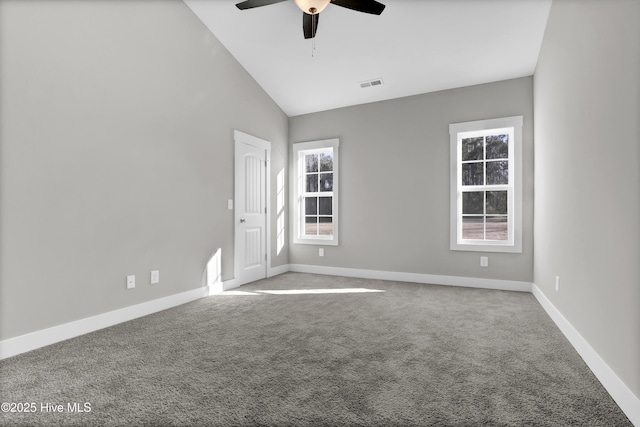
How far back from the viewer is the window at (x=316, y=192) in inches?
218

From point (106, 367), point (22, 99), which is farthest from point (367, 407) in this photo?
point (22, 99)

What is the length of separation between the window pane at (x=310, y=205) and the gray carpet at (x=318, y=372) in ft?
8.42

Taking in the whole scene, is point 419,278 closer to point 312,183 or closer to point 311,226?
point 311,226

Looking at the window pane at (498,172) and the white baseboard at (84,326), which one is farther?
the window pane at (498,172)

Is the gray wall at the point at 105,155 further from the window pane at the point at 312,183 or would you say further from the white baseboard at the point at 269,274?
the window pane at the point at 312,183

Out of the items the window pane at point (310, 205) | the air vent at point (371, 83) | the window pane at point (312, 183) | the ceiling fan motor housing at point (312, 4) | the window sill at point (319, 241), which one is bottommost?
the window sill at point (319, 241)

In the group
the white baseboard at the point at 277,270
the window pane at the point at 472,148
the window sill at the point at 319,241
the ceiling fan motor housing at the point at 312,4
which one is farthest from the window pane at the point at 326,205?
the ceiling fan motor housing at the point at 312,4

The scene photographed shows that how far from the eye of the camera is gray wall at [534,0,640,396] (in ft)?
5.45

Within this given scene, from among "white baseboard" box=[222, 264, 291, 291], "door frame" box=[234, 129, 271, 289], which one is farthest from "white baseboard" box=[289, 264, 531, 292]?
"door frame" box=[234, 129, 271, 289]

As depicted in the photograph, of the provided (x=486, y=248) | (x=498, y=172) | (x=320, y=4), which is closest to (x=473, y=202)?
(x=498, y=172)

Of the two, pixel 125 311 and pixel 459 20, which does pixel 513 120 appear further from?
pixel 125 311

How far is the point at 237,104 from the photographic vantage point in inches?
182

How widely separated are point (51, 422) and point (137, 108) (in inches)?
107

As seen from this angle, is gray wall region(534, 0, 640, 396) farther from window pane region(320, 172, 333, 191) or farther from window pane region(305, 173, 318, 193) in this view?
window pane region(305, 173, 318, 193)
